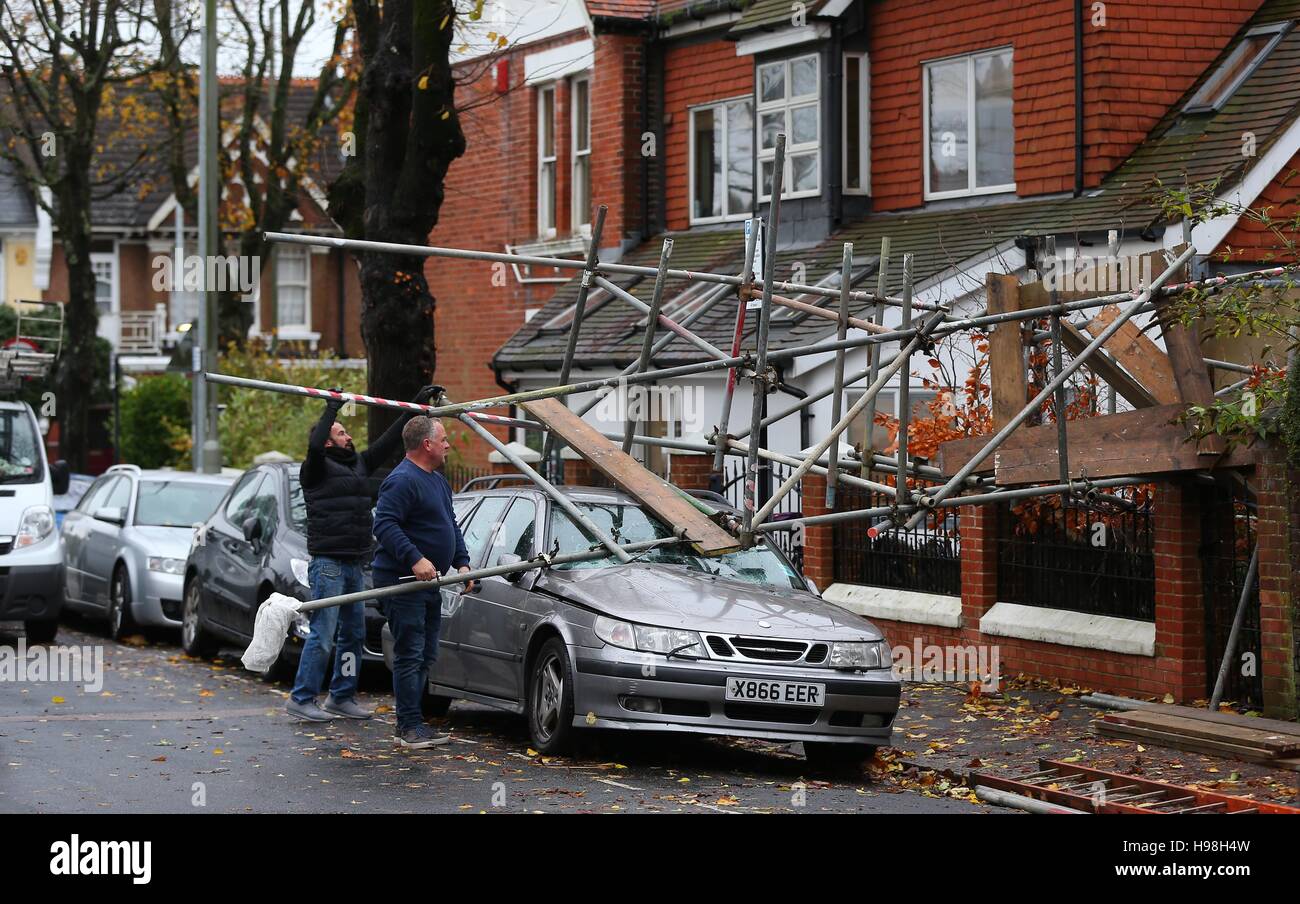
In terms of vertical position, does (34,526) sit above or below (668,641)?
above

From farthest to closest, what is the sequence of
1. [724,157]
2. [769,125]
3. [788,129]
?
[724,157] < [769,125] < [788,129]

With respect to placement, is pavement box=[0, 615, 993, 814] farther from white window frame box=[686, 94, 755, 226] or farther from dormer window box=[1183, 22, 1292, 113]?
white window frame box=[686, 94, 755, 226]

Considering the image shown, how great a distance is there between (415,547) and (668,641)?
1.69 meters

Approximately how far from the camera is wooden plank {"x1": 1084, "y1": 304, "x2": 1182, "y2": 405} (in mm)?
12023

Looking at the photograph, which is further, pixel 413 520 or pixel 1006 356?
pixel 1006 356

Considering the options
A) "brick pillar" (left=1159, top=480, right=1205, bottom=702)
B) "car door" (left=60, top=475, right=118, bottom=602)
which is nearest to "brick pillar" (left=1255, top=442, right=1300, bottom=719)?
"brick pillar" (left=1159, top=480, right=1205, bottom=702)

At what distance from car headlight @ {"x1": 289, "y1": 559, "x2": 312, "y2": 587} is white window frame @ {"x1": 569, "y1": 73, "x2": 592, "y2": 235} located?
12.3m

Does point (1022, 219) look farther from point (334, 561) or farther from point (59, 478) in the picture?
point (59, 478)

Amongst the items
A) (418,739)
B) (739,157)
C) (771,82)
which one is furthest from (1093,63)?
(418,739)

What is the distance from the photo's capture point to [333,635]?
1223 cm

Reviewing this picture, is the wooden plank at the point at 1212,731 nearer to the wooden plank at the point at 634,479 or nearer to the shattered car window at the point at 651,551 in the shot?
the shattered car window at the point at 651,551

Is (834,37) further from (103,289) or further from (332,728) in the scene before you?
(103,289)

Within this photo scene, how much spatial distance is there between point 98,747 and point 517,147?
1756 centimetres

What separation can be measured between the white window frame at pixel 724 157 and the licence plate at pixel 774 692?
43.8 ft
